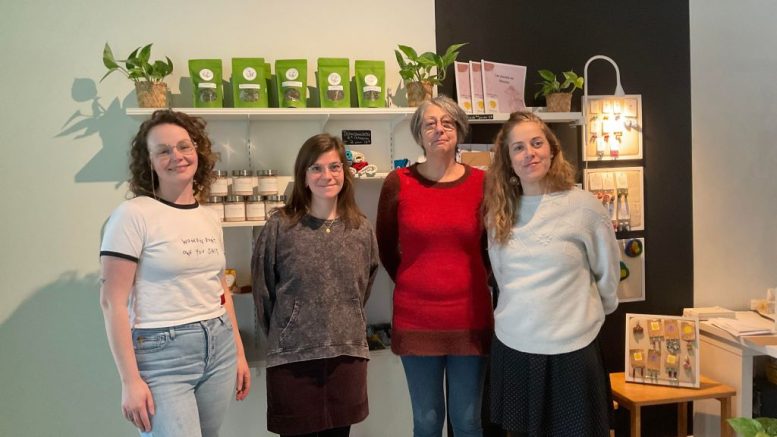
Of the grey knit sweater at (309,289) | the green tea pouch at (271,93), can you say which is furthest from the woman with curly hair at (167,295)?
the green tea pouch at (271,93)

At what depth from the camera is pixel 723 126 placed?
9.22ft

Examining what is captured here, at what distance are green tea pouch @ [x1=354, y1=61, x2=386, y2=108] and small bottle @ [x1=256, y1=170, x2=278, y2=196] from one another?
0.51 meters

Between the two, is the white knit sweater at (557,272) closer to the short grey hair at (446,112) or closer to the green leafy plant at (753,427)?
the short grey hair at (446,112)

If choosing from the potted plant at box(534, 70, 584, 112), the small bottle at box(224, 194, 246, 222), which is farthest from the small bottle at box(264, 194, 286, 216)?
the potted plant at box(534, 70, 584, 112)

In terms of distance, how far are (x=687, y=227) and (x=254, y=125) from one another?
2.34m

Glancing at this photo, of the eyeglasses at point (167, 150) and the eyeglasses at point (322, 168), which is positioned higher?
the eyeglasses at point (167, 150)

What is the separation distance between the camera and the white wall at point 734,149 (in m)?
2.79

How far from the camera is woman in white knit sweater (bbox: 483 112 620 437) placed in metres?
1.61

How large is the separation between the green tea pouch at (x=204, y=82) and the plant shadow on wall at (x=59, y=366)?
3.10ft

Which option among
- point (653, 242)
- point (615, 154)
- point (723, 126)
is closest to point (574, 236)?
point (615, 154)

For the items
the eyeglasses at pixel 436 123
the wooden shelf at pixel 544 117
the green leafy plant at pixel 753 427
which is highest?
the wooden shelf at pixel 544 117

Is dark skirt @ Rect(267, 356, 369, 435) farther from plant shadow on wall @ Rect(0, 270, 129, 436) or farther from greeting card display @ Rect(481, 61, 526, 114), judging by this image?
greeting card display @ Rect(481, 61, 526, 114)

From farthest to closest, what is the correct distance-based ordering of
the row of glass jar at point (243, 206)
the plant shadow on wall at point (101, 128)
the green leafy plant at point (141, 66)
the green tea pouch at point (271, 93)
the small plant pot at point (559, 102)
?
the small plant pot at point (559, 102), the green tea pouch at point (271, 93), the plant shadow on wall at point (101, 128), the row of glass jar at point (243, 206), the green leafy plant at point (141, 66)

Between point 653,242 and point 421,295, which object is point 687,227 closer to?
point 653,242
